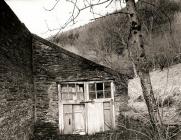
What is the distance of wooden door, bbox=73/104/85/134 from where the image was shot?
12.7m

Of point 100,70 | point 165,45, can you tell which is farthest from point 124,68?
point 100,70

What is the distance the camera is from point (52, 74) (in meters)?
12.7

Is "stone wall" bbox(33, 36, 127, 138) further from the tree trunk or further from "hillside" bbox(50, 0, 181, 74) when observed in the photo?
"hillside" bbox(50, 0, 181, 74)

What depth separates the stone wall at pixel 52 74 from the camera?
487 inches

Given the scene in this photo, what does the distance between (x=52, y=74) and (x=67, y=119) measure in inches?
79.4

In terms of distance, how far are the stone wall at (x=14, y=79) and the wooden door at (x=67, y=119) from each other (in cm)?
156

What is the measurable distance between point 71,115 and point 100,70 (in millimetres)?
2331

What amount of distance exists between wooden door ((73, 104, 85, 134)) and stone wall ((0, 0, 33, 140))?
1.99m

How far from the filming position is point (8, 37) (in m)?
9.24

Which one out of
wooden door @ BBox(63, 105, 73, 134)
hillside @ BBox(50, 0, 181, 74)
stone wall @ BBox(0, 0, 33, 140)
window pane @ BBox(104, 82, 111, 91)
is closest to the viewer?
stone wall @ BBox(0, 0, 33, 140)

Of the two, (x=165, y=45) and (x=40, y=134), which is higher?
(x=165, y=45)

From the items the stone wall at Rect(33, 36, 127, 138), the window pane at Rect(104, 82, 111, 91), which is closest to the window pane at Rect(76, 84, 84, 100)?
the stone wall at Rect(33, 36, 127, 138)

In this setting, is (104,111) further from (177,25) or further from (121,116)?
(177,25)

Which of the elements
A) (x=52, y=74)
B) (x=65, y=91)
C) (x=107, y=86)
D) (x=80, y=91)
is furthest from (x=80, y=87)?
(x=52, y=74)
